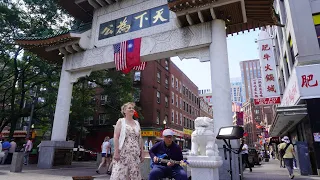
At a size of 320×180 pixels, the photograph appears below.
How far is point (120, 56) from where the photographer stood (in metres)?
11.2

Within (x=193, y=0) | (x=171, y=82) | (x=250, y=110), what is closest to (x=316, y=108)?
(x=193, y=0)

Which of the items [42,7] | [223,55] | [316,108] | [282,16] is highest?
[42,7]

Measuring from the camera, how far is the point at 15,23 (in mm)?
17031

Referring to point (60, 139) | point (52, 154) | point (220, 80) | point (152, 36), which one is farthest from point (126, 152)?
point (60, 139)

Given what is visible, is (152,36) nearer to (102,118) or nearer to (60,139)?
(60,139)

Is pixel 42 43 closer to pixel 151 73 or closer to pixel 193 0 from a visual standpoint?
pixel 193 0

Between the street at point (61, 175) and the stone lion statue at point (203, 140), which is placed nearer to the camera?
the stone lion statue at point (203, 140)

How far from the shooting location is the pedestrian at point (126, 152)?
3867 millimetres

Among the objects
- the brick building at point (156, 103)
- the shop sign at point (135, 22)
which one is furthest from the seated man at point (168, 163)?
the brick building at point (156, 103)

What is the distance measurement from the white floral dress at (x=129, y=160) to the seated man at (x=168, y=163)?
0.49m

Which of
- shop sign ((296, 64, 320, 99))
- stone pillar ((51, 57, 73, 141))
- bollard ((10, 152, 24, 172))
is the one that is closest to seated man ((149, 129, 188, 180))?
bollard ((10, 152, 24, 172))

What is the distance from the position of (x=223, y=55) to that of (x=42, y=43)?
1019 centimetres

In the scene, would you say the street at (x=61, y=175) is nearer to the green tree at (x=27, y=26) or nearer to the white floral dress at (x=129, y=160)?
the white floral dress at (x=129, y=160)

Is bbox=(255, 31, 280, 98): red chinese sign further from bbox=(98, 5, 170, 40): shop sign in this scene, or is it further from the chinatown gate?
bbox=(98, 5, 170, 40): shop sign
